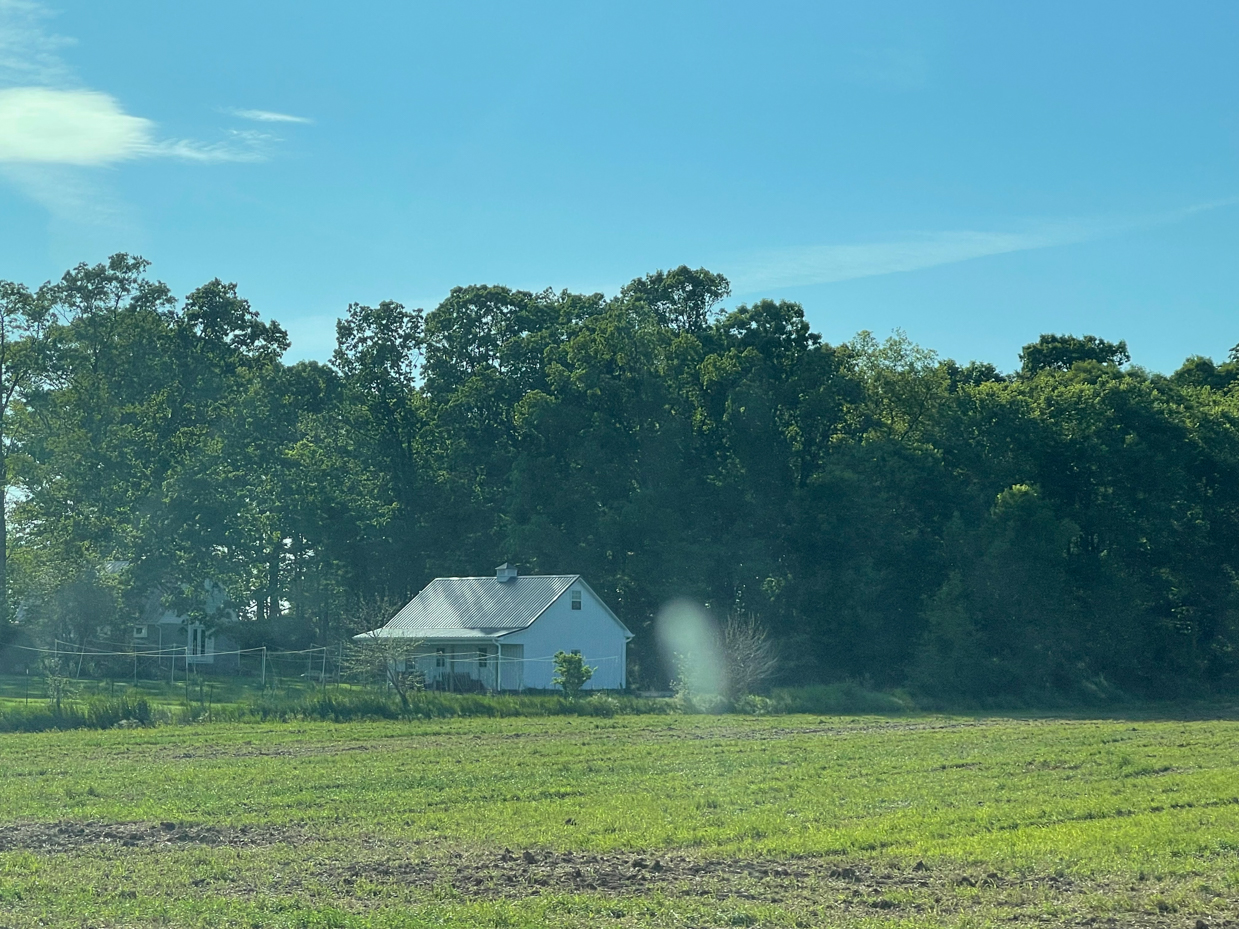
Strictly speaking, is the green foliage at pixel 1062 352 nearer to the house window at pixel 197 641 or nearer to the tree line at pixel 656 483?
the tree line at pixel 656 483

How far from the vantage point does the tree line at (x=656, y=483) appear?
2251 inches

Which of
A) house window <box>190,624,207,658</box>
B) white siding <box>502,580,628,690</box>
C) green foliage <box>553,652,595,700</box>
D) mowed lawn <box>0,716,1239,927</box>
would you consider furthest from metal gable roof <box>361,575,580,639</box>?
mowed lawn <box>0,716,1239,927</box>

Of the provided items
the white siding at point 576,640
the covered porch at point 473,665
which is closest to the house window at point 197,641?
the covered porch at point 473,665

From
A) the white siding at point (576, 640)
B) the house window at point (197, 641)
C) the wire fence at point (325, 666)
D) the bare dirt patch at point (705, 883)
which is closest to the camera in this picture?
the bare dirt patch at point (705, 883)

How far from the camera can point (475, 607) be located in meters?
57.5

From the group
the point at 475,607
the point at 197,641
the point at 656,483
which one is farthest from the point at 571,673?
the point at 197,641

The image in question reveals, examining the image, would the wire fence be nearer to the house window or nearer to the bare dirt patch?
the house window

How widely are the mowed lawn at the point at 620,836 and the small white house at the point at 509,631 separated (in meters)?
26.1

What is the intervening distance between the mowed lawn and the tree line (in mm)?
29548

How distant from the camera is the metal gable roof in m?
54.8

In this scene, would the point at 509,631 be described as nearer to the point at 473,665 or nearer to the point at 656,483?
the point at 473,665

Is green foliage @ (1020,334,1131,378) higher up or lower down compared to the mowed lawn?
higher up

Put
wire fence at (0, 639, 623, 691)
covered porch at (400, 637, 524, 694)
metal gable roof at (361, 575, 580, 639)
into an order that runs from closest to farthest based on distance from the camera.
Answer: wire fence at (0, 639, 623, 691) → covered porch at (400, 637, 524, 694) → metal gable roof at (361, 575, 580, 639)

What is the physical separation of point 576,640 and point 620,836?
41.4 m
